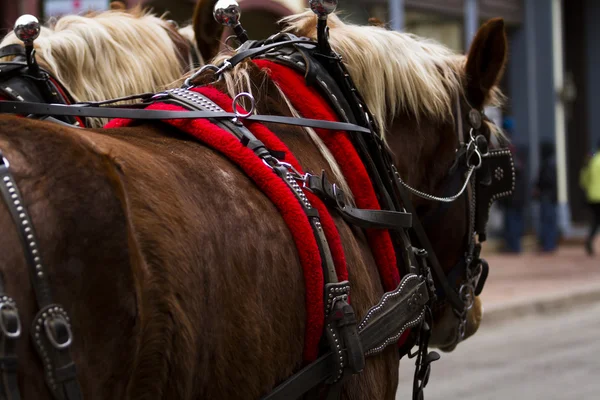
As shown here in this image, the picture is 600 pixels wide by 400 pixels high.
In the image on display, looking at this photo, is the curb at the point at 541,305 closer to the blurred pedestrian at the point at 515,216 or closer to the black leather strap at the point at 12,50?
the blurred pedestrian at the point at 515,216

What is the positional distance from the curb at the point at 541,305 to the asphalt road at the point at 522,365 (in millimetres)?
91

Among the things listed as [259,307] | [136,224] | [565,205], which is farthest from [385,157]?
[565,205]

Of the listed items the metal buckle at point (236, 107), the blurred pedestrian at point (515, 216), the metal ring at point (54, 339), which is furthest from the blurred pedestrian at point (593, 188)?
the metal ring at point (54, 339)

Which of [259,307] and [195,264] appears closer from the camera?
[195,264]

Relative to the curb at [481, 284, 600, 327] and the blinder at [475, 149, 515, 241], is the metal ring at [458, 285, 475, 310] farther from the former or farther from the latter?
the curb at [481, 284, 600, 327]

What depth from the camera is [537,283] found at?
37.9 feet

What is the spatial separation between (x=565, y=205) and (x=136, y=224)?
17.4 meters

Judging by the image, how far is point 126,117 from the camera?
2.13m

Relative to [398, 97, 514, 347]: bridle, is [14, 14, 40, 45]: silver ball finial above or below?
above

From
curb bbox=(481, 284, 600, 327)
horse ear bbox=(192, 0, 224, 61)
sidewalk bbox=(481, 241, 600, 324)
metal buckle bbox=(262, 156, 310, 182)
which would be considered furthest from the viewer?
sidewalk bbox=(481, 241, 600, 324)

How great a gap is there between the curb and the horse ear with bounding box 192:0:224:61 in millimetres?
5696

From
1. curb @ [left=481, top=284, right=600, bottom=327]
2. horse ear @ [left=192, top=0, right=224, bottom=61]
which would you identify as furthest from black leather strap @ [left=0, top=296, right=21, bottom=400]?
curb @ [left=481, top=284, right=600, bottom=327]

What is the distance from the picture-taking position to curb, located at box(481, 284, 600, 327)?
29.7ft

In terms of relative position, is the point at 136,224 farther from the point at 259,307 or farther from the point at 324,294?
the point at 324,294
